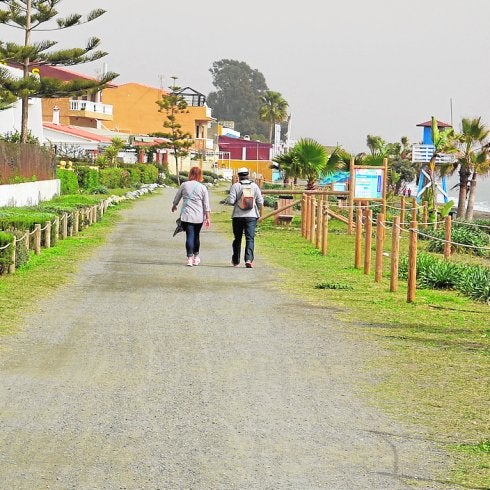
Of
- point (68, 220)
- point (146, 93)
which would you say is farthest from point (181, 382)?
point (146, 93)

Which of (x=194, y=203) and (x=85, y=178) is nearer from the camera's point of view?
(x=194, y=203)

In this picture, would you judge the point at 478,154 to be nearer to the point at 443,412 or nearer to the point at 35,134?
the point at 35,134

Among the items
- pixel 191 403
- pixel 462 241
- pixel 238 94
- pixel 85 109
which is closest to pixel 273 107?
pixel 238 94

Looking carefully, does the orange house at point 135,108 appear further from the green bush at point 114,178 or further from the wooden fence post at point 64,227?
the wooden fence post at point 64,227

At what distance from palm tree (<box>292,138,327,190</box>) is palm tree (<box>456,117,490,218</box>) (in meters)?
12.9

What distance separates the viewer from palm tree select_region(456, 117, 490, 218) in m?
47.1

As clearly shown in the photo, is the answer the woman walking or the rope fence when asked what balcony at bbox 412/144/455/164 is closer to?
the rope fence

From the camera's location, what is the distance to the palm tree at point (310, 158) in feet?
114

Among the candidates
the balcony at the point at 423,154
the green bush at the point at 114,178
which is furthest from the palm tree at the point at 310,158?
the green bush at the point at 114,178

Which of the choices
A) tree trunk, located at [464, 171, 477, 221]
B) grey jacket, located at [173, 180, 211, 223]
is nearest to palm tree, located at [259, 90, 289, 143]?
tree trunk, located at [464, 171, 477, 221]

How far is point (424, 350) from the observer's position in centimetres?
1048

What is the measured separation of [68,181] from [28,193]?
397 inches

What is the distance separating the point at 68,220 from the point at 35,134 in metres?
25.8

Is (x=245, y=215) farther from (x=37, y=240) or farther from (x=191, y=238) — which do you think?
(x=37, y=240)
